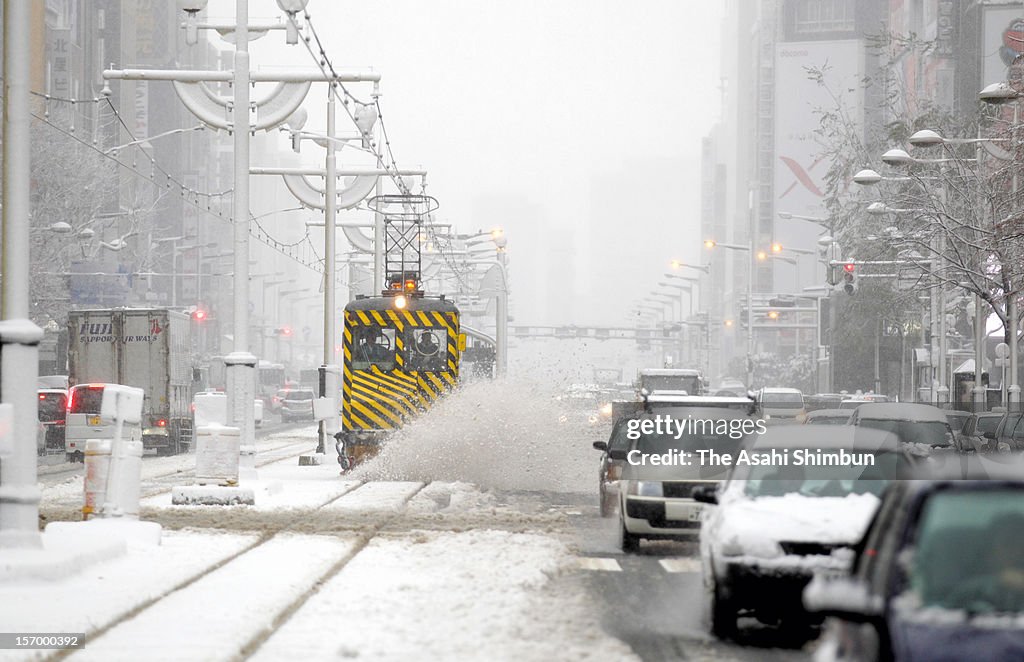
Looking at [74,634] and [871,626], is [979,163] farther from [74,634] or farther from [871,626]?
[871,626]

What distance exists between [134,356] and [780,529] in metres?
35.8

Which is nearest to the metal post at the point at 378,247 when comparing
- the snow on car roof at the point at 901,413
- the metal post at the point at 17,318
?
the snow on car roof at the point at 901,413

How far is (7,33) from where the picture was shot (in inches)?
547

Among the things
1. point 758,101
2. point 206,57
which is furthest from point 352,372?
point 758,101

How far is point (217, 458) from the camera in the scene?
2261cm

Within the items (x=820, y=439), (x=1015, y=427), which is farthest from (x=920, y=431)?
(x=820, y=439)

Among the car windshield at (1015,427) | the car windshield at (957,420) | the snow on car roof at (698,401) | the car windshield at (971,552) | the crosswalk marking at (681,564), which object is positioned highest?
the snow on car roof at (698,401)

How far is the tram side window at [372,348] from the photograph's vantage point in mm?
30891

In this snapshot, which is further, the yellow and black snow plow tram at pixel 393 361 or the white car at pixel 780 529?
the yellow and black snow plow tram at pixel 393 361

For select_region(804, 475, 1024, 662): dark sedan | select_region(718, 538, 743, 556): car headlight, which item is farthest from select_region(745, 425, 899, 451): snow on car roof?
select_region(804, 475, 1024, 662): dark sedan

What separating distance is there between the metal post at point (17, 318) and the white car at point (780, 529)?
5.39m

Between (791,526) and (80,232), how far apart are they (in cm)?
5777

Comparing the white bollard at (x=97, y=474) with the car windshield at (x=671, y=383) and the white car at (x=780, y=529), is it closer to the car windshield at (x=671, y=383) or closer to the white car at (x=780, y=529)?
the white car at (x=780, y=529)

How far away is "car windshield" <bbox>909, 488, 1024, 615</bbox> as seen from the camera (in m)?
5.98
